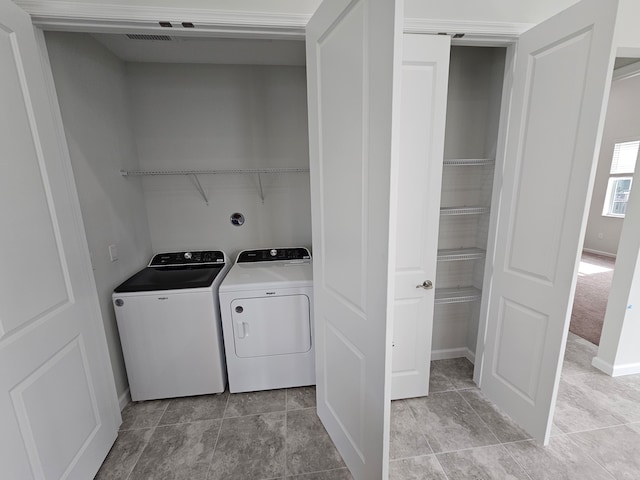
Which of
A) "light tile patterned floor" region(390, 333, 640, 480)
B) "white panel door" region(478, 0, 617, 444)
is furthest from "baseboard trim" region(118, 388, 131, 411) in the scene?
"white panel door" region(478, 0, 617, 444)

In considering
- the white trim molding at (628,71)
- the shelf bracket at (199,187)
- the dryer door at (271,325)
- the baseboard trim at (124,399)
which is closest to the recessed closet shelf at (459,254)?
the dryer door at (271,325)

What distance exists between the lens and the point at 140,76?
7.02ft

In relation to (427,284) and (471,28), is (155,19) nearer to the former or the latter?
(471,28)

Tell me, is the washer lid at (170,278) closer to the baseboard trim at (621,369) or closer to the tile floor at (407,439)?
the tile floor at (407,439)

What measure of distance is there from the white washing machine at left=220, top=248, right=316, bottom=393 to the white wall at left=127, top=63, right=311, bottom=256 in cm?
63

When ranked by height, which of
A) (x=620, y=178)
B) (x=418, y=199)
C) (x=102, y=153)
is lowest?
(x=418, y=199)

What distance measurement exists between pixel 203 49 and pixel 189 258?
1.62 metres

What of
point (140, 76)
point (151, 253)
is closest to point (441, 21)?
point (140, 76)

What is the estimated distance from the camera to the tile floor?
4.70 ft

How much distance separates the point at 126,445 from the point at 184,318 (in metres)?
0.78

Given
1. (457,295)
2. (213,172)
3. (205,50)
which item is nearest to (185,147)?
(213,172)

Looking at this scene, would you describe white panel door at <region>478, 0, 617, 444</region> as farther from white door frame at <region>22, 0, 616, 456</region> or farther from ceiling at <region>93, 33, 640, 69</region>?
ceiling at <region>93, 33, 640, 69</region>

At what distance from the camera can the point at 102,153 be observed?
70.1 inches

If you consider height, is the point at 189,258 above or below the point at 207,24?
below
